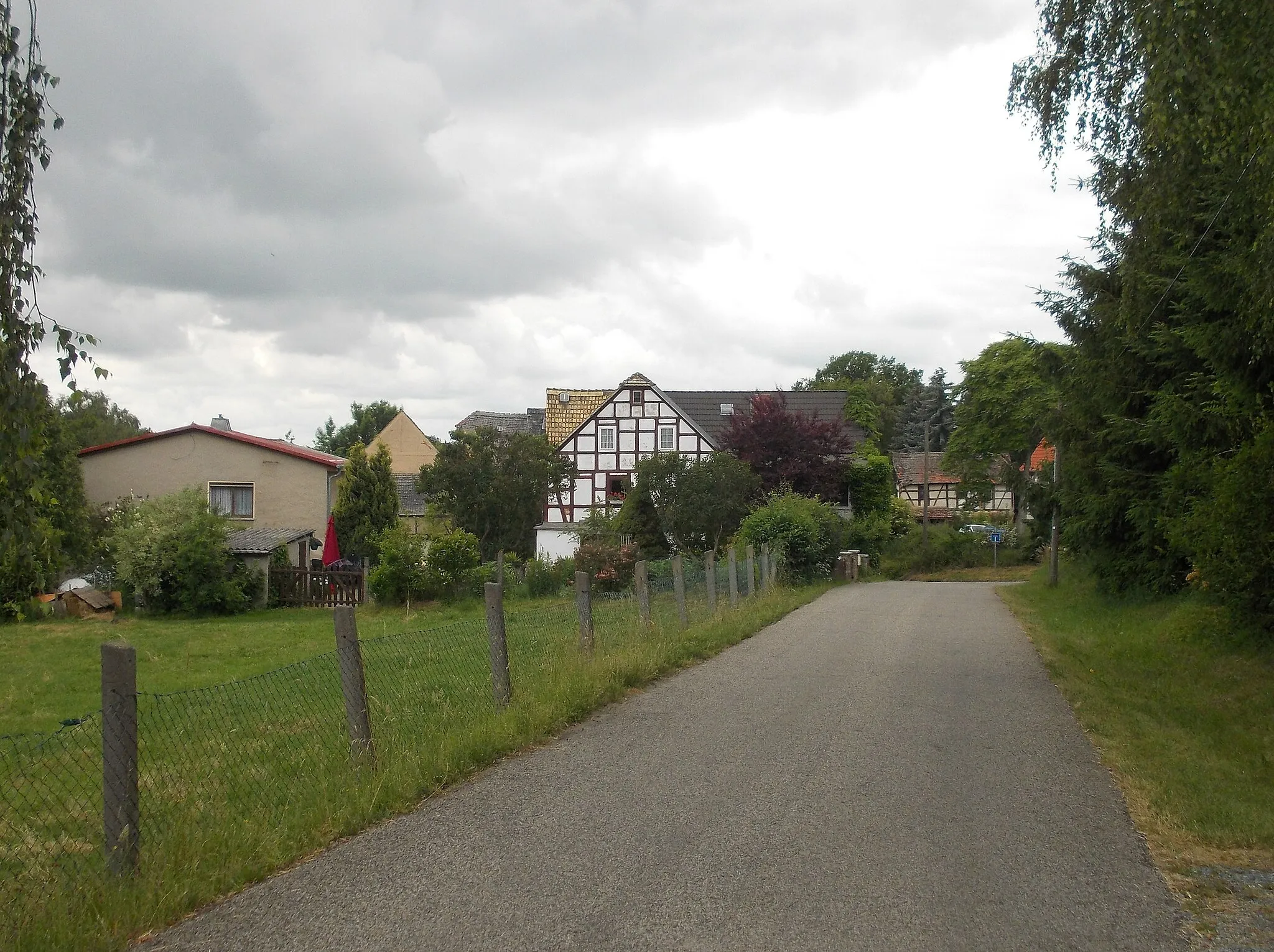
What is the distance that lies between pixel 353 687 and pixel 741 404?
54794 millimetres

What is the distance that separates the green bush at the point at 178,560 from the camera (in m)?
30.8

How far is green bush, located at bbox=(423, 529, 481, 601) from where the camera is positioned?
31.2m

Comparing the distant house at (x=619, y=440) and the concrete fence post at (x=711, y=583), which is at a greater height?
the distant house at (x=619, y=440)

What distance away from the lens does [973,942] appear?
4.54m

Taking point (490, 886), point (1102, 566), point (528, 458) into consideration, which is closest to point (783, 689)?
point (490, 886)

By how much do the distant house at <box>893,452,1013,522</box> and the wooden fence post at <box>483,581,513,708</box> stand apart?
71.6 metres

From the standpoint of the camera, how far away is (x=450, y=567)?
31500 millimetres

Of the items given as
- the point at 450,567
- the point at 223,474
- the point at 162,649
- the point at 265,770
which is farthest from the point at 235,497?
the point at 265,770

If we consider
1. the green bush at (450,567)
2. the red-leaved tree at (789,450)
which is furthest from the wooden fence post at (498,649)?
the red-leaved tree at (789,450)

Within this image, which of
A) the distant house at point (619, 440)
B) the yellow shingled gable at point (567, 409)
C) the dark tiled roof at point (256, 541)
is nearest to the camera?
the dark tiled roof at point (256, 541)

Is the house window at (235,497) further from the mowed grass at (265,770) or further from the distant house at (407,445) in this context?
the mowed grass at (265,770)

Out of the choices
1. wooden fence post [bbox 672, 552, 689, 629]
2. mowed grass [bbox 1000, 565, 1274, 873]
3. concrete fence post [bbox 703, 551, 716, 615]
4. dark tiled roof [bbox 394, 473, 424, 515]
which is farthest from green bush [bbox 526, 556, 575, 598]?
dark tiled roof [bbox 394, 473, 424, 515]

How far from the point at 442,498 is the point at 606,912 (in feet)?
117

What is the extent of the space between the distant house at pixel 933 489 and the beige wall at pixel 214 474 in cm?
4659
